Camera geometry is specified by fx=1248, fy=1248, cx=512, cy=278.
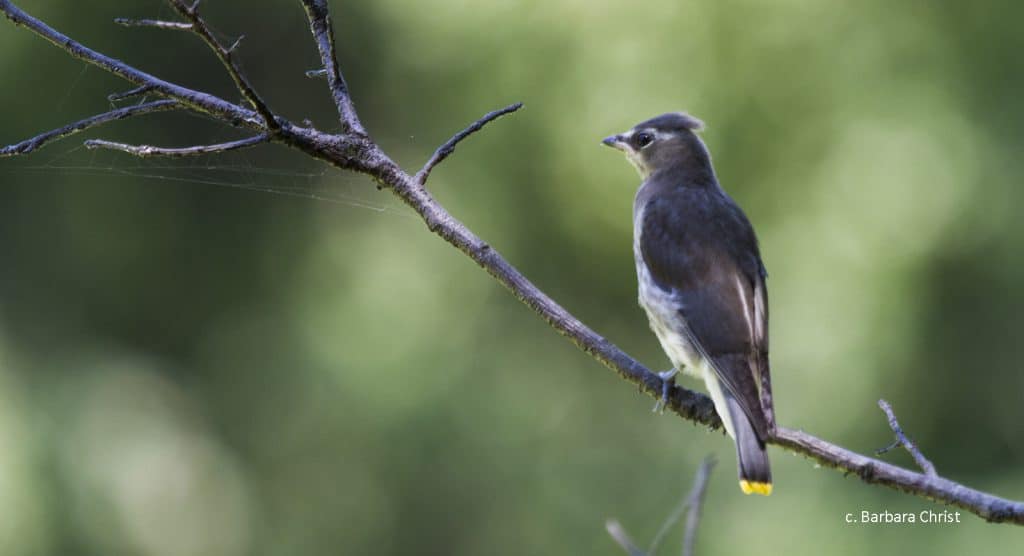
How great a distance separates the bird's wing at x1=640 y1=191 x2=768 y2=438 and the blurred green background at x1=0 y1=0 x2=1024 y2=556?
2.10 metres

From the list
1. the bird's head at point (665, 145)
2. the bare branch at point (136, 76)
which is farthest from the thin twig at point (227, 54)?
the bird's head at point (665, 145)

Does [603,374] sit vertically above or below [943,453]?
above

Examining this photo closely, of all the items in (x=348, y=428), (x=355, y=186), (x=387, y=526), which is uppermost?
(x=355, y=186)

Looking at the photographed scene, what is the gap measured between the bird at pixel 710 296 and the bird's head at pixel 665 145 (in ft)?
0.05

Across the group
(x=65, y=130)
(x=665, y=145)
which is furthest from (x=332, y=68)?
(x=665, y=145)

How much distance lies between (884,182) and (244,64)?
11.0ft

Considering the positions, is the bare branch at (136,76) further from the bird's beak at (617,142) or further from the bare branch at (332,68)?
the bird's beak at (617,142)

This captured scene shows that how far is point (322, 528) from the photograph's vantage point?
21.7 ft

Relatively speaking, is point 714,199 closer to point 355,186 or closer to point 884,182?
point 884,182

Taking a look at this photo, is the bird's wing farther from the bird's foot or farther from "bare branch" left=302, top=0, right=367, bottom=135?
"bare branch" left=302, top=0, right=367, bottom=135

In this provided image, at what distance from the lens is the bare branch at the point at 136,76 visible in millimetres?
2379

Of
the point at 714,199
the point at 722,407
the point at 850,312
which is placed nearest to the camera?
the point at 722,407

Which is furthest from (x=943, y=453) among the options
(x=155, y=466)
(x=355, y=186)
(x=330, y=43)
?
(x=330, y=43)

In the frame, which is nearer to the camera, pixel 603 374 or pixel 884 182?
pixel 884 182
